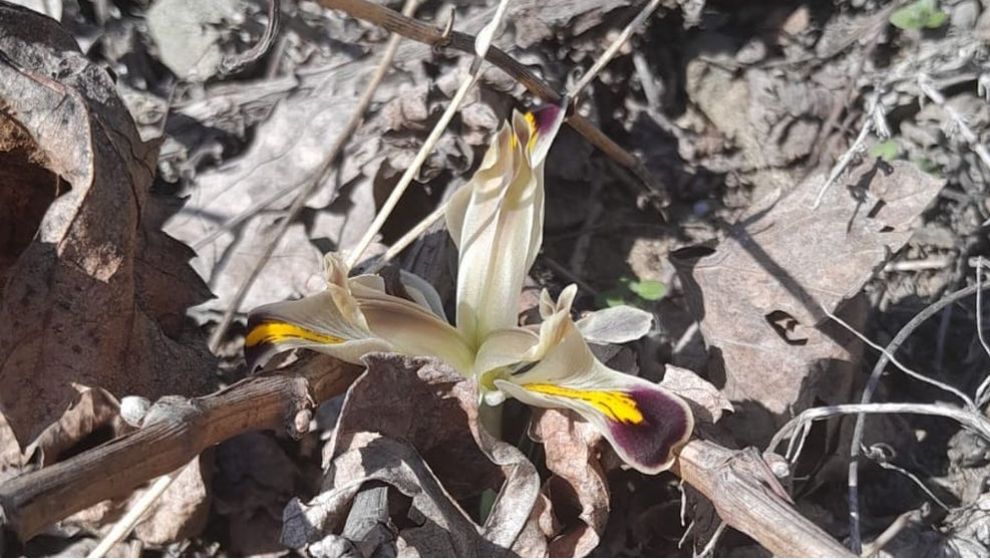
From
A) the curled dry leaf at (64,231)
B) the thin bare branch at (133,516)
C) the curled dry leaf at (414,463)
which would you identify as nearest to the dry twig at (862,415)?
the curled dry leaf at (414,463)

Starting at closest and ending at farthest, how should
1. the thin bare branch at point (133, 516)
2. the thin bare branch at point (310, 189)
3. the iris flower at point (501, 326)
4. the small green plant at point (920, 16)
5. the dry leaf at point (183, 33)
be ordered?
the thin bare branch at point (133, 516) → the iris flower at point (501, 326) → the thin bare branch at point (310, 189) → the small green plant at point (920, 16) → the dry leaf at point (183, 33)

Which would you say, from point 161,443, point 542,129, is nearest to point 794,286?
point 542,129

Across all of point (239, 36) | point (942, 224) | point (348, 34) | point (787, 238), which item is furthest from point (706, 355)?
point (239, 36)

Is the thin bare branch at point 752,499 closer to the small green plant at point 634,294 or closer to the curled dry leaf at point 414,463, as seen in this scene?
the curled dry leaf at point 414,463

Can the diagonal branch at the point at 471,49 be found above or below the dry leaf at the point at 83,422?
above

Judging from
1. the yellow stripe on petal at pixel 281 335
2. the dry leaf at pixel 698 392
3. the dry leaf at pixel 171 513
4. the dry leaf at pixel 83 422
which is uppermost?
the dry leaf at pixel 698 392

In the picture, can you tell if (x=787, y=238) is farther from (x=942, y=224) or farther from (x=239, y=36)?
(x=239, y=36)

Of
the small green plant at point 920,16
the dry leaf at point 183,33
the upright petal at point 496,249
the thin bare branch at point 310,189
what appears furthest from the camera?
the dry leaf at point 183,33
